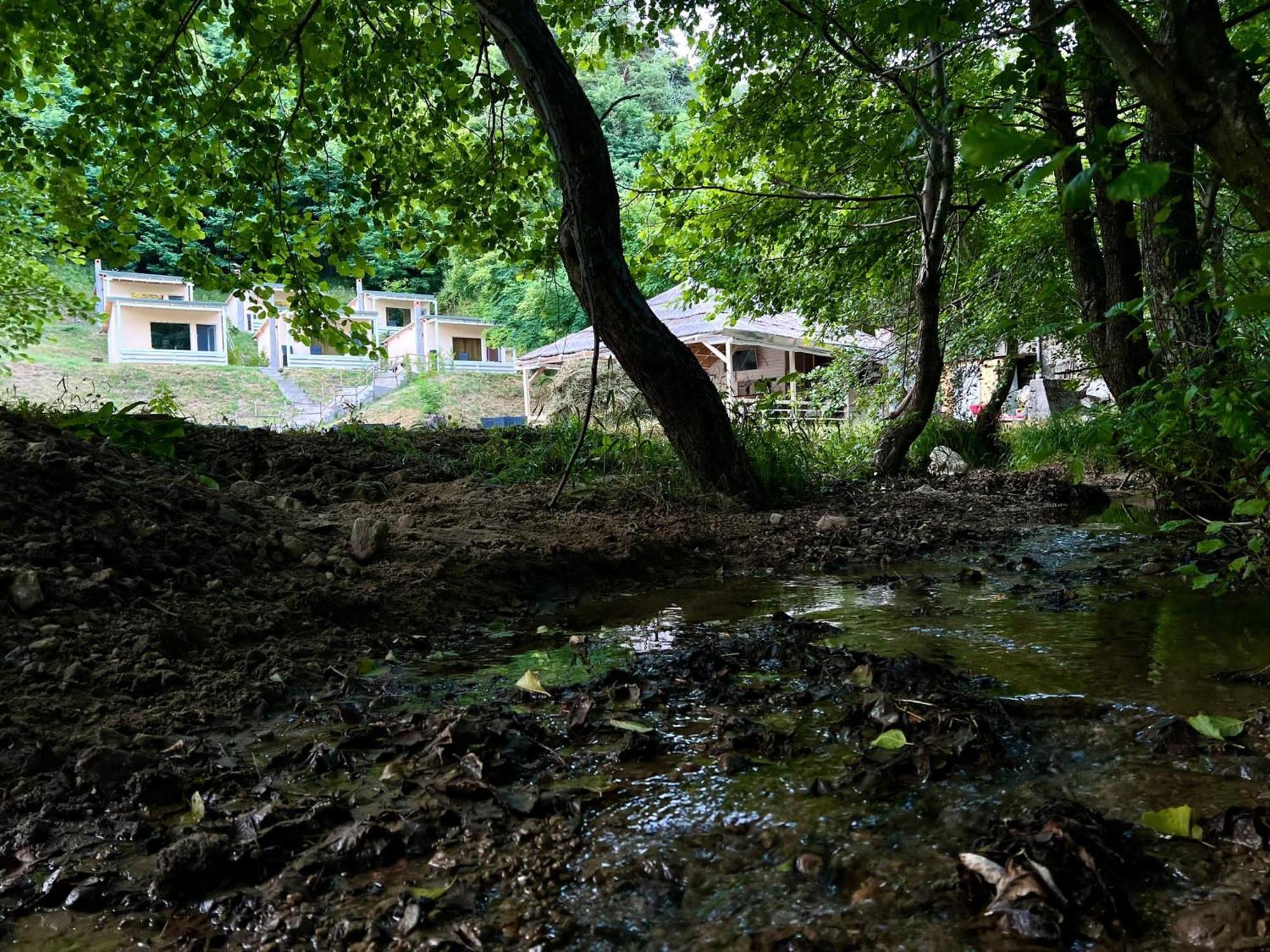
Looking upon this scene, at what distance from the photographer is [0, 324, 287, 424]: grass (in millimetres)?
26750

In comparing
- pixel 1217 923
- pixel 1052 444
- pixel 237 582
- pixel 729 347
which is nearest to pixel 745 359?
pixel 729 347

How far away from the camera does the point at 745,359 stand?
1036 inches

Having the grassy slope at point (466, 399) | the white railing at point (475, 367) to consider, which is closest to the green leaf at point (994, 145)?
the grassy slope at point (466, 399)

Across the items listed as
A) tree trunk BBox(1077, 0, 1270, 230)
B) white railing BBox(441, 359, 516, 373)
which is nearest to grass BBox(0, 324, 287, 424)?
white railing BBox(441, 359, 516, 373)

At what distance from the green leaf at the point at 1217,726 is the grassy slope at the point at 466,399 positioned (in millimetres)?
28054

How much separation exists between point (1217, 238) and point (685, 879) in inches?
146

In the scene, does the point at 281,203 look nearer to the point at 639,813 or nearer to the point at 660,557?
the point at 660,557

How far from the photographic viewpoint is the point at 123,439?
4.75 m

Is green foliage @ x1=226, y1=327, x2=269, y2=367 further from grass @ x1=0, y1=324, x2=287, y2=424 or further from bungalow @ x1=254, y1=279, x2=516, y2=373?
grass @ x1=0, y1=324, x2=287, y2=424

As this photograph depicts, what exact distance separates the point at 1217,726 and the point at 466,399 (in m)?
32.5

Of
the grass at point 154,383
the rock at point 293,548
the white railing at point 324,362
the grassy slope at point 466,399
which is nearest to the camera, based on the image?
the rock at point 293,548

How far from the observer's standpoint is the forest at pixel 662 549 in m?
1.26

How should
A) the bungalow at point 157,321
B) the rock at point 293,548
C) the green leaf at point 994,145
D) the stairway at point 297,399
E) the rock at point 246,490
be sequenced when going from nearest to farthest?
the green leaf at point 994,145 → the rock at point 293,548 → the rock at point 246,490 → the stairway at point 297,399 → the bungalow at point 157,321

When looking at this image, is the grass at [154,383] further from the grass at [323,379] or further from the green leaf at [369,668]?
the green leaf at [369,668]
